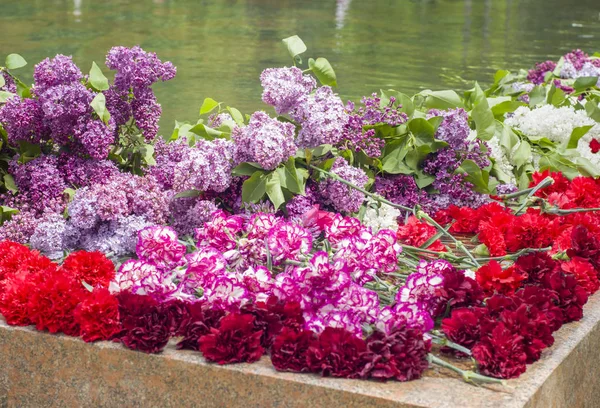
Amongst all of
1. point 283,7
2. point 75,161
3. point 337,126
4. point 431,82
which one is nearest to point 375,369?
point 337,126

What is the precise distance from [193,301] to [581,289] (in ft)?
2.99

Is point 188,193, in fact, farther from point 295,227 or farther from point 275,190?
point 295,227

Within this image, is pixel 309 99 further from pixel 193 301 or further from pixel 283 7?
pixel 283 7

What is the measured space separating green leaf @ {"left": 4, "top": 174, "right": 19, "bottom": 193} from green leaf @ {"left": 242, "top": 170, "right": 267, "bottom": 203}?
0.72 m

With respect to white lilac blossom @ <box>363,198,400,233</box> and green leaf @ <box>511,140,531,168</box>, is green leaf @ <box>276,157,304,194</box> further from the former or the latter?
green leaf @ <box>511,140,531,168</box>

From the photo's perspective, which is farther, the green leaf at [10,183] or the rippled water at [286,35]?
the rippled water at [286,35]

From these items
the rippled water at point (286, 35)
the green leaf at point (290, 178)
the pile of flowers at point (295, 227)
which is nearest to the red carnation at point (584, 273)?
the pile of flowers at point (295, 227)

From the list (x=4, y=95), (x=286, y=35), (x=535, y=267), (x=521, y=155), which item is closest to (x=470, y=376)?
(x=535, y=267)

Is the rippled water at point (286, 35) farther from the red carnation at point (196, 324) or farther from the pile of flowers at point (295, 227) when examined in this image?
the red carnation at point (196, 324)

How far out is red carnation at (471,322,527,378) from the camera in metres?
1.85

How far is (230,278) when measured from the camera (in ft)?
6.79

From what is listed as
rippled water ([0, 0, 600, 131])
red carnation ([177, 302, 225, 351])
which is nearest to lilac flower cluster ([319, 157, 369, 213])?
red carnation ([177, 302, 225, 351])

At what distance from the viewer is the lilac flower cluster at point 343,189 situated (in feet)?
8.84

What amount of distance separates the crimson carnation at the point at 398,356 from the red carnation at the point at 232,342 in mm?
243
